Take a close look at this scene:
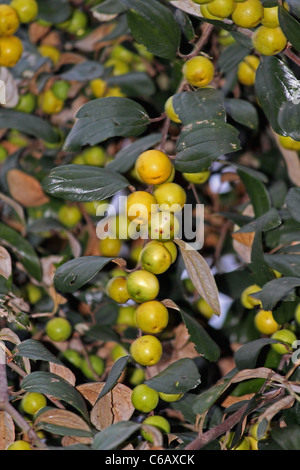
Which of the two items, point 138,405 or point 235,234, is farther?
point 235,234

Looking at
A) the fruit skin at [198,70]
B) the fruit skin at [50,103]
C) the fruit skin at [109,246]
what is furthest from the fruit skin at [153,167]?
the fruit skin at [50,103]

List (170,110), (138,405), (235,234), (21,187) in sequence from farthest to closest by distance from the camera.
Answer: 1. (21,187)
2. (235,234)
3. (170,110)
4. (138,405)

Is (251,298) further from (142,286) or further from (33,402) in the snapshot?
(33,402)

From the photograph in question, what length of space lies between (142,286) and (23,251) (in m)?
0.37

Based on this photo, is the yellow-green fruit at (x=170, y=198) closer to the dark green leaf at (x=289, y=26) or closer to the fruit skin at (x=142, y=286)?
the fruit skin at (x=142, y=286)

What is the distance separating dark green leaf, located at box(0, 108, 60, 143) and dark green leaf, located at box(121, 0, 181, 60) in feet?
1.33

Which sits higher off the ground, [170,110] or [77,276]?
[170,110]

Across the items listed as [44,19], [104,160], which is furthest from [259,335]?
[44,19]

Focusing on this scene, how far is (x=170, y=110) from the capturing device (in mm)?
931

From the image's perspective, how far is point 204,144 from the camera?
2.86ft

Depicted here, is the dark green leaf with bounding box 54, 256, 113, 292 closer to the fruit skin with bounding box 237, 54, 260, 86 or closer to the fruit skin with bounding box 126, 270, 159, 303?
the fruit skin with bounding box 126, 270, 159, 303

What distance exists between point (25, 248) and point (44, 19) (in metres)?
0.53

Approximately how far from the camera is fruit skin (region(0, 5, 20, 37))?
42.9 inches

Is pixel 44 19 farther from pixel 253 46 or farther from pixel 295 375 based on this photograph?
pixel 295 375
